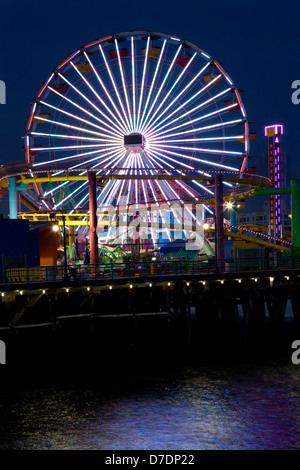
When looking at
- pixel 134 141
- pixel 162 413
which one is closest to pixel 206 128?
pixel 134 141

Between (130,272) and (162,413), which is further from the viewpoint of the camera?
(130,272)

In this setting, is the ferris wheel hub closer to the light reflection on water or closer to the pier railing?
the pier railing

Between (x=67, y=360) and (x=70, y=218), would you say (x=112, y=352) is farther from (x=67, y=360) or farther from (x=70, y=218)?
(x=70, y=218)

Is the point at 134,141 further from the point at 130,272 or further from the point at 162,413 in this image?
the point at 162,413

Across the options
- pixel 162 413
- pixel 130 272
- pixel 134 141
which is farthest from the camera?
pixel 134 141

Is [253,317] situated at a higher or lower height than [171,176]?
lower

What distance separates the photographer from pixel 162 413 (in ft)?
92.5

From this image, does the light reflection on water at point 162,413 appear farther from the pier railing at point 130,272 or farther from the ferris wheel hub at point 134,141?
the ferris wheel hub at point 134,141

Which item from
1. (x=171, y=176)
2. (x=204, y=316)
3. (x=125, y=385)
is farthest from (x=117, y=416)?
(x=171, y=176)

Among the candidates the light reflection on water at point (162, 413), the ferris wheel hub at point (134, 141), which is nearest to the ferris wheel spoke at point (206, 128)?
the ferris wheel hub at point (134, 141)

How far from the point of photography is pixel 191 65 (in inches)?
2363

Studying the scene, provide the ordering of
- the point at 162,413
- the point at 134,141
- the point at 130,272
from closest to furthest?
the point at 162,413 → the point at 130,272 → the point at 134,141

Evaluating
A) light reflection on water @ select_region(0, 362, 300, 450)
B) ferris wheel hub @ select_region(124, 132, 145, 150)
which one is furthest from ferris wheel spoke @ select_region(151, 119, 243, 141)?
light reflection on water @ select_region(0, 362, 300, 450)
